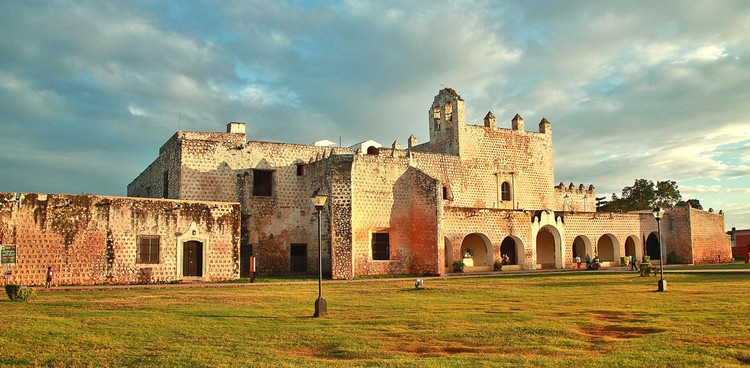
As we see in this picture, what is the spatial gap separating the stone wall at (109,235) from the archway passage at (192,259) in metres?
0.16

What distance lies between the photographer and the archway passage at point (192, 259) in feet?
79.9

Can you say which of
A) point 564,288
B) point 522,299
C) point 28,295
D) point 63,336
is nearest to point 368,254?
point 564,288

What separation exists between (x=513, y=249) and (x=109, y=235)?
21370 mm

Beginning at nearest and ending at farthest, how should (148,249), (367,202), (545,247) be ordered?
(148,249) → (367,202) → (545,247)

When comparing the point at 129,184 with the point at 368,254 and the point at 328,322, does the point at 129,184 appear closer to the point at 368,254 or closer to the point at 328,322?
the point at 368,254

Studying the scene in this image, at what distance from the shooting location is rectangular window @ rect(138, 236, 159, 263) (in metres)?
23.5

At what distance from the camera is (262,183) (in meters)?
29.0

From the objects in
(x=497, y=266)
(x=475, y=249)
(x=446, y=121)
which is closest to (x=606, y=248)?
(x=475, y=249)

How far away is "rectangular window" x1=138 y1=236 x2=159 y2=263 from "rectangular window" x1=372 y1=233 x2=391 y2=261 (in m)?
9.36

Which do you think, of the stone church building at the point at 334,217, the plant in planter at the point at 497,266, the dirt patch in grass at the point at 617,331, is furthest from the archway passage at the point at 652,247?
the dirt patch in grass at the point at 617,331

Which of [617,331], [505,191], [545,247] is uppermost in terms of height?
[505,191]

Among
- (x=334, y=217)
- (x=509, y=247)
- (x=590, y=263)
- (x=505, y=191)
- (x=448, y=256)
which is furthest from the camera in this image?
(x=505, y=191)

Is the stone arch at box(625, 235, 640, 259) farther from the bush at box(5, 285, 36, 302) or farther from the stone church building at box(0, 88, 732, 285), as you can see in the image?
the bush at box(5, 285, 36, 302)

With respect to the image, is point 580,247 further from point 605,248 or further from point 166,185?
point 166,185
